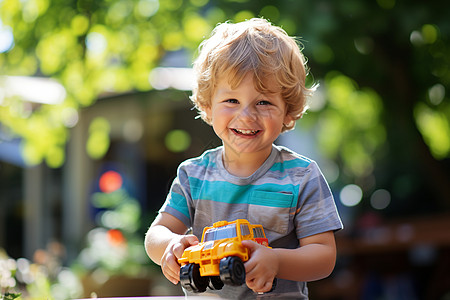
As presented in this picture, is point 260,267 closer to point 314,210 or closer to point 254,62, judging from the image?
point 314,210

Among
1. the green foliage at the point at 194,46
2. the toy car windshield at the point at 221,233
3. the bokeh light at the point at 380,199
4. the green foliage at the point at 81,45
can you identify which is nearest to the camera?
the toy car windshield at the point at 221,233

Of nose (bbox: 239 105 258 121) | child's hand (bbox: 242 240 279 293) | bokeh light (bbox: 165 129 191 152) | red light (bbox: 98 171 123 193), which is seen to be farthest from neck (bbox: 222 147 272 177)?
red light (bbox: 98 171 123 193)

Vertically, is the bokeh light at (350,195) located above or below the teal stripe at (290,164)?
below

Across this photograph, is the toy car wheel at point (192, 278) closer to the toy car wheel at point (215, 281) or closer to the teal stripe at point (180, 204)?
the toy car wheel at point (215, 281)

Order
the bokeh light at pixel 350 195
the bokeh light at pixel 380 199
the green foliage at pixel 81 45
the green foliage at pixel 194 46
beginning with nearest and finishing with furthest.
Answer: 1. the green foliage at pixel 194 46
2. the green foliage at pixel 81 45
3. the bokeh light at pixel 380 199
4. the bokeh light at pixel 350 195

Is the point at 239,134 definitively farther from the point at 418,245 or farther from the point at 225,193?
the point at 418,245

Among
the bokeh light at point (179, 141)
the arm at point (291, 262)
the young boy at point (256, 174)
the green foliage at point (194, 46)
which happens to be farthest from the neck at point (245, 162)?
the bokeh light at point (179, 141)

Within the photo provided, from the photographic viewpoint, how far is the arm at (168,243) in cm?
131

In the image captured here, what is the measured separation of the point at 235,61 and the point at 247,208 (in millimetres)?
355

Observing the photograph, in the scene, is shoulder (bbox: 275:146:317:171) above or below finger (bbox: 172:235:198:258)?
above

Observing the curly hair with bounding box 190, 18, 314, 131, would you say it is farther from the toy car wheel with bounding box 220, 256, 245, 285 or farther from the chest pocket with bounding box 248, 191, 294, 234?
the toy car wheel with bounding box 220, 256, 245, 285

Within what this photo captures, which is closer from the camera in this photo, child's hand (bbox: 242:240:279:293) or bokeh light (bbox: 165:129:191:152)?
child's hand (bbox: 242:240:279:293)

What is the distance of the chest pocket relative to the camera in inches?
56.1

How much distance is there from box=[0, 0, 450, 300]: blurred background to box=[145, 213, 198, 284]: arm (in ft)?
1.56
